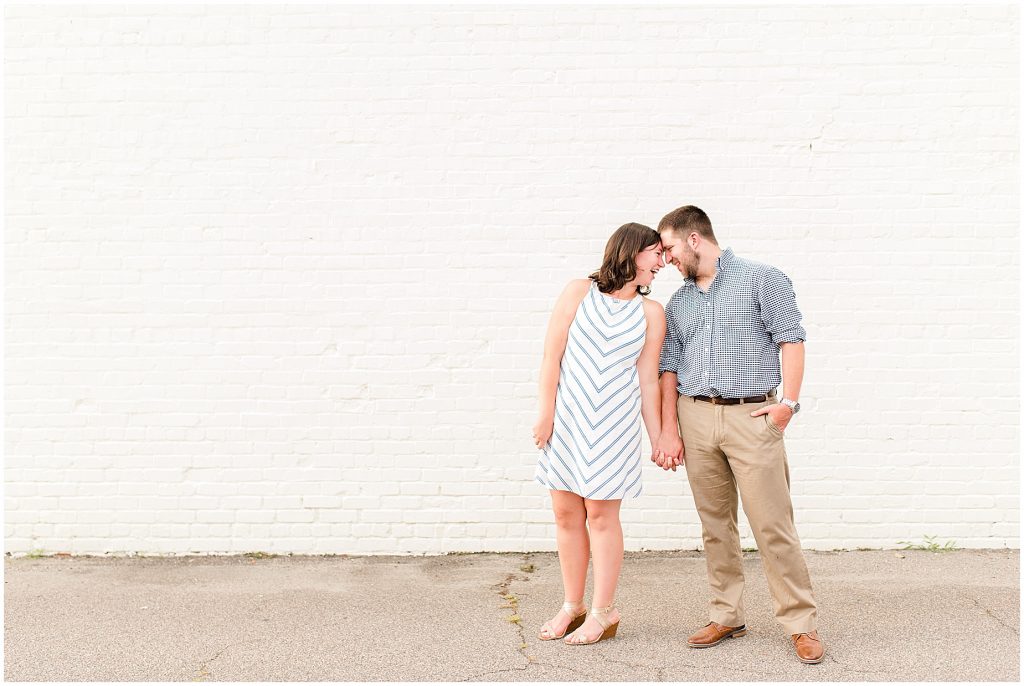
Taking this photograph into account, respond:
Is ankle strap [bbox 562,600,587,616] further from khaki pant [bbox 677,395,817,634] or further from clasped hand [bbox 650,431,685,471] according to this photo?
clasped hand [bbox 650,431,685,471]

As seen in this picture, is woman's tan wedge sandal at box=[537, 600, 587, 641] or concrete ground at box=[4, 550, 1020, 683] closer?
concrete ground at box=[4, 550, 1020, 683]

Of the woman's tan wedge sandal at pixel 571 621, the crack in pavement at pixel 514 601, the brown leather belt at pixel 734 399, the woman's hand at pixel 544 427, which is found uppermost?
the brown leather belt at pixel 734 399

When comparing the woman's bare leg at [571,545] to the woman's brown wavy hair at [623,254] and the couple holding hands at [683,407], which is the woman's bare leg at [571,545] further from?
the woman's brown wavy hair at [623,254]

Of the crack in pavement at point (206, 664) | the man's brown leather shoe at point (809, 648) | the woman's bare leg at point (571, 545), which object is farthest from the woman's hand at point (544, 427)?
the crack in pavement at point (206, 664)

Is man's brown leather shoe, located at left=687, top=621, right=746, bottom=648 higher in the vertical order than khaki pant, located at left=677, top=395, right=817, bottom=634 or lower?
lower

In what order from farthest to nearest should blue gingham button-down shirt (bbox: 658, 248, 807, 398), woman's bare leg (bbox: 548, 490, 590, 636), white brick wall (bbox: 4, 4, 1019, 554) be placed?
1. white brick wall (bbox: 4, 4, 1019, 554)
2. woman's bare leg (bbox: 548, 490, 590, 636)
3. blue gingham button-down shirt (bbox: 658, 248, 807, 398)

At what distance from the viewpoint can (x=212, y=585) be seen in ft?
16.5

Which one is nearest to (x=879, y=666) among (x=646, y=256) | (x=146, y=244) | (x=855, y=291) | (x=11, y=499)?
(x=646, y=256)

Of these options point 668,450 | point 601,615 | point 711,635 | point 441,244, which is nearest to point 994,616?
point 711,635

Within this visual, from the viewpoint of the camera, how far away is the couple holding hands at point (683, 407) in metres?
3.86

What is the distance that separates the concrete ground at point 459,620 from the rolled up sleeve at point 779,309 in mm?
1325

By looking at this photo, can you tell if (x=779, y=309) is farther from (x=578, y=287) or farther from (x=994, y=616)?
(x=994, y=616)

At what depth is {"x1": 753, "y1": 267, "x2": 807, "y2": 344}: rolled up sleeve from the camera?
3.84m

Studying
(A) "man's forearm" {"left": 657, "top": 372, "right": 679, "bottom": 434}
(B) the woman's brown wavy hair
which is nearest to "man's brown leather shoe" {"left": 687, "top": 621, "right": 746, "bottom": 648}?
(A) "man's forearm" {"left": 657, "top": 372, "right": 679, "bottom": 434}
